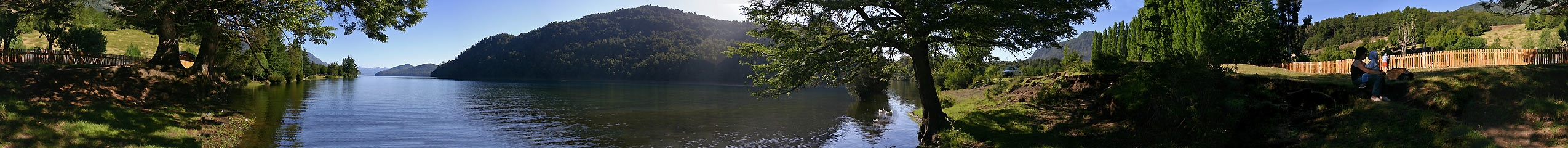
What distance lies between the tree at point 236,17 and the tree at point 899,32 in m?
16.1

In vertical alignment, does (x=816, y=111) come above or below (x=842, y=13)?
below

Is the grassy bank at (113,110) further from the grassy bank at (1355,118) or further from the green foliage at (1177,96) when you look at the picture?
the green foliage at (1177,96)

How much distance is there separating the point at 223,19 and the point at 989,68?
2196 inches

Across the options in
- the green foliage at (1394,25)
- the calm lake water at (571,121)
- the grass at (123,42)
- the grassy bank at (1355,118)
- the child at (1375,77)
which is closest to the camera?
the grassy bank at (1355,118)

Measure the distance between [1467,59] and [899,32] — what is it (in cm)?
2093

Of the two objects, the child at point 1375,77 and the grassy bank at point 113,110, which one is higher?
the child at point 1375,77

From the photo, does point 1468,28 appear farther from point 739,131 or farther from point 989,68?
point 739,131

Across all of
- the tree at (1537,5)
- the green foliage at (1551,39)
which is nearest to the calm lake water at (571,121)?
the tree at (1537,5)

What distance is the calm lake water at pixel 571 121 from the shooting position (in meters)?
27.1

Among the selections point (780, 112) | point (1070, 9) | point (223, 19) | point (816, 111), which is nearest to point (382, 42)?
point (223, 19)

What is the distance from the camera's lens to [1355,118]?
1511cm

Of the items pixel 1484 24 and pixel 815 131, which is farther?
pixel 1484 24

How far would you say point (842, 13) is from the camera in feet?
74.4

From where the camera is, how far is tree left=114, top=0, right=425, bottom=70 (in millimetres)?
25109
